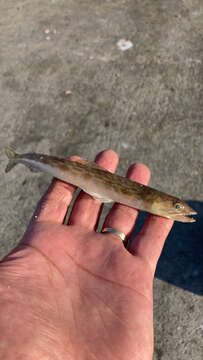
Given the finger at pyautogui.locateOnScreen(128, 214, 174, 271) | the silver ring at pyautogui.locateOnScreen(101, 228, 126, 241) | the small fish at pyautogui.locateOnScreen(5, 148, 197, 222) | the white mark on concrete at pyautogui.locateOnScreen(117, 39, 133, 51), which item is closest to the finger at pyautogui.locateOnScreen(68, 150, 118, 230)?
the small fish at pyautogui.locateOnScreen(5, 148, 197, 222)

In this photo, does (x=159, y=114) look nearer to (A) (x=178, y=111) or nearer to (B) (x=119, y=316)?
(A) (x=178, y=111)

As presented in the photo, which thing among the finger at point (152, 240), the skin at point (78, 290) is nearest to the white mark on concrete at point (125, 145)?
the skin at point (78, 290)

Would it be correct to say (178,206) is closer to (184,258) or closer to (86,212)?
(184,258)

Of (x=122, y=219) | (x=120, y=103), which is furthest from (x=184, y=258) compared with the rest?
(x=120, y=103)

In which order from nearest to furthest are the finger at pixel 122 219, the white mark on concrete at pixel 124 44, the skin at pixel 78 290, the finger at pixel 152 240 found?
1. the skin at pixel 78 290
2. the finger at pixel 152 240
3. the finger at pixel 122 219
4. the white mark on concrete at pixel 124 44

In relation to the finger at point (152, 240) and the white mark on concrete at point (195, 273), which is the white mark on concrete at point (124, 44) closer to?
the finger at point (152, 240)
